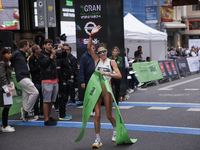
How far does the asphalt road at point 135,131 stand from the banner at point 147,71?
16.2 feet

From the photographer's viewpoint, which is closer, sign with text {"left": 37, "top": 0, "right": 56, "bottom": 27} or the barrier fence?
sign with text {"left": 37, "top": 0, "right": 56, "bottom": 27}

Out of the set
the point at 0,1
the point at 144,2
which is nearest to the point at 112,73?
the point at 0,1

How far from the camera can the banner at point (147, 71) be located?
15836 mm

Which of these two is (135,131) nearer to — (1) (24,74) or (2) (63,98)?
(2) (63,98)

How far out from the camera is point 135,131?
23.4 ft

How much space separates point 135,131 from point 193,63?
17.1 metres

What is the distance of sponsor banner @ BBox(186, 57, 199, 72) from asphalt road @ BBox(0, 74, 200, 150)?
11920 millimetres

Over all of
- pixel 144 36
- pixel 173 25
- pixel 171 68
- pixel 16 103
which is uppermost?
pixel 173 25

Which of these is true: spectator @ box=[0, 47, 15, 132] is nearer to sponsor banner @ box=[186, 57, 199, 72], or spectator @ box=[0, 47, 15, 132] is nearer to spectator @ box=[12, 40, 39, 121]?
spectator @ box=[12, 40, 39, 121]

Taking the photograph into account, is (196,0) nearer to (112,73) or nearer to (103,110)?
(112,73)

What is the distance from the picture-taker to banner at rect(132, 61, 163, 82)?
15.8 meters

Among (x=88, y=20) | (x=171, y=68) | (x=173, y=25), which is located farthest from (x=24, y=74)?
(x=173, y=25)

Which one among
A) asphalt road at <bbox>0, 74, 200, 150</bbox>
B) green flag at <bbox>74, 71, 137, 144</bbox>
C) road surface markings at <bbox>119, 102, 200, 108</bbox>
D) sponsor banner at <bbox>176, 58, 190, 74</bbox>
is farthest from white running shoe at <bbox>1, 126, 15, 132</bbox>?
sponsor banner at <bbox>176, 58, 190, 74</bbox>

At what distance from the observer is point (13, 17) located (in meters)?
23.1
